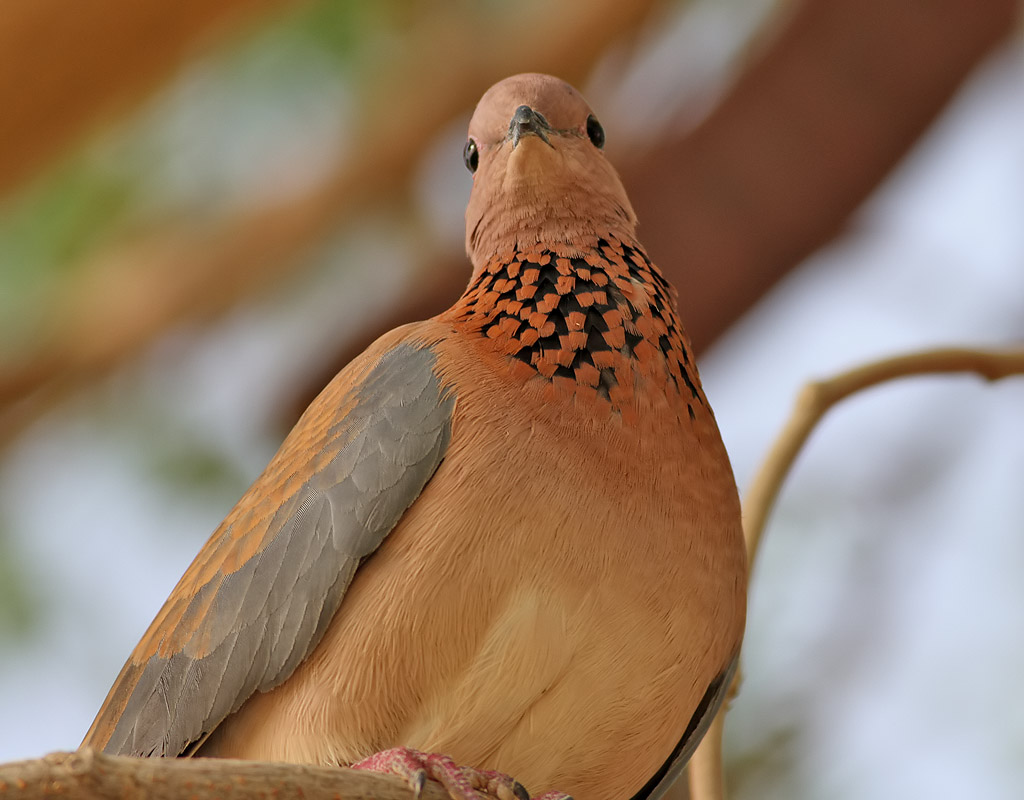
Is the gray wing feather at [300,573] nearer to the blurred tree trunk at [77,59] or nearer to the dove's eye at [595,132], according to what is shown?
the dove's eye at [595,132]

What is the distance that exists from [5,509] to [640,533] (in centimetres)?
311

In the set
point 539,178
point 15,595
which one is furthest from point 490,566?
point 15,595

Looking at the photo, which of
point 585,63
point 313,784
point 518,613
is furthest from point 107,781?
point 585,63

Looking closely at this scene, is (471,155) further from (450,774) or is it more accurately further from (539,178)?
(450,774)

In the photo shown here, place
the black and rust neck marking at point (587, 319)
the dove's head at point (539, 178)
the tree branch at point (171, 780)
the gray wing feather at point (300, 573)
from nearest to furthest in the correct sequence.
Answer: the tree branch at point (171, 780), the gray wing feather at point (300, 573), the black and rust neck marking at point (587, 319), the dove's head at point (539, 178)

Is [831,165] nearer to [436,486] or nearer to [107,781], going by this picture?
[436,486]

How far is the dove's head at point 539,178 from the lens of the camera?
8.87 feet

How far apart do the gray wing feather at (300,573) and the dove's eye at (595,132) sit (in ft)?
2.37

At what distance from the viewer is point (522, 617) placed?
2146 millimetres

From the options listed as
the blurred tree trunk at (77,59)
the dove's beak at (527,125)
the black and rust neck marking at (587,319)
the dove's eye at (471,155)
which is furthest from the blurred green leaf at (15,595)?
the dove's beak at (527,125)

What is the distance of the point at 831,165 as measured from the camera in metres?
4.10

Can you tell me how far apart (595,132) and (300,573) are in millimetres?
1189

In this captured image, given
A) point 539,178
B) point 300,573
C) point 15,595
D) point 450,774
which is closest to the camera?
point 450,774

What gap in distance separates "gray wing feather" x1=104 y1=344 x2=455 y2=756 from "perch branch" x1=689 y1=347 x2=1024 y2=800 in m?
0.79
